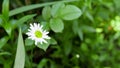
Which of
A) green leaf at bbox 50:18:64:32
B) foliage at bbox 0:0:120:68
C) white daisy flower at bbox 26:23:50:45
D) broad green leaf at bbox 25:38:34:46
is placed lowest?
broad green leaf at bbox 25:38:34:46

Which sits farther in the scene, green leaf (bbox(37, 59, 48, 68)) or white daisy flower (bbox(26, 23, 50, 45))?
green leaf (bbox(37, 59, 48, 68))

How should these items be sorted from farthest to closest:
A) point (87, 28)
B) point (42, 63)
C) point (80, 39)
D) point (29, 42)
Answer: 1. point (80, 39)
2. point (87, 28)
3. point (42, 63)
4. point (29, 42)

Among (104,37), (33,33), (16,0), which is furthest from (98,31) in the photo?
(33,33)

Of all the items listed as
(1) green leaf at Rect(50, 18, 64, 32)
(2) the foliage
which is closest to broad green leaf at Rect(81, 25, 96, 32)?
(2) the foliage

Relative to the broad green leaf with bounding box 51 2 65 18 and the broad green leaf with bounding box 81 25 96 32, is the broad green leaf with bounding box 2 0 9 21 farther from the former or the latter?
the broad green leaf with bounding box 81 25 96 32

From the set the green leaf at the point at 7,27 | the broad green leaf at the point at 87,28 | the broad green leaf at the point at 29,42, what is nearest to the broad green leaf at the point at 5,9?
the green leaf at the point at 7,27

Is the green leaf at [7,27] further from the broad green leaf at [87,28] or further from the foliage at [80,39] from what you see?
the broad green leaf at [87,28]

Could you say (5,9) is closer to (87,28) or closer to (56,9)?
(56,9)

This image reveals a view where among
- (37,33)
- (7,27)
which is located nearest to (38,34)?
(37,33)
